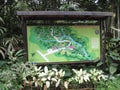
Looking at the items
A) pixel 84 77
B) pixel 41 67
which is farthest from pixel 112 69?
pixel 41 67

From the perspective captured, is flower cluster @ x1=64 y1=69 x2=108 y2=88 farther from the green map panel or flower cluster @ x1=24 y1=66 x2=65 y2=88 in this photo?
the green map panel

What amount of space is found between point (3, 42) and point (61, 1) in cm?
327

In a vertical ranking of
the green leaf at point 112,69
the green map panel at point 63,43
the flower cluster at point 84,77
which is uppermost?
the green map panel at point 63,43

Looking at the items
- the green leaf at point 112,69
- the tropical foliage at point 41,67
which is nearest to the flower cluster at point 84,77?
the tropical foliage at point 41,67

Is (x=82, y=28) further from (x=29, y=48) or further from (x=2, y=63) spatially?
(x=2, y=63)

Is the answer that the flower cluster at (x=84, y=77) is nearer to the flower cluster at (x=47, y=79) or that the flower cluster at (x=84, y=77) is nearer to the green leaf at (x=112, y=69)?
the flower cluster at (x=47, y=79)

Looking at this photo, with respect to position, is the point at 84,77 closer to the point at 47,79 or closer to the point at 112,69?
the point at 47,79

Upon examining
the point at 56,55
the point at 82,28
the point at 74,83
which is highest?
the point at 82,28

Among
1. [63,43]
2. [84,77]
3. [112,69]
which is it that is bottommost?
[112,69]

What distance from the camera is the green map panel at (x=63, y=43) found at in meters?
5.34

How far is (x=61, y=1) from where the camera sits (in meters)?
8.86

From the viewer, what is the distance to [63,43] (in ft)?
17.9

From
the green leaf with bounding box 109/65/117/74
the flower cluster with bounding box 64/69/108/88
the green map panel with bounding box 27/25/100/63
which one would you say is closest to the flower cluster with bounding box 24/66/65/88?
the flower cluster with bounding box 64/69/108/88

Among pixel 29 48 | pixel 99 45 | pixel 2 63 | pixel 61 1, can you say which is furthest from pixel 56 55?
pixel 61 1
